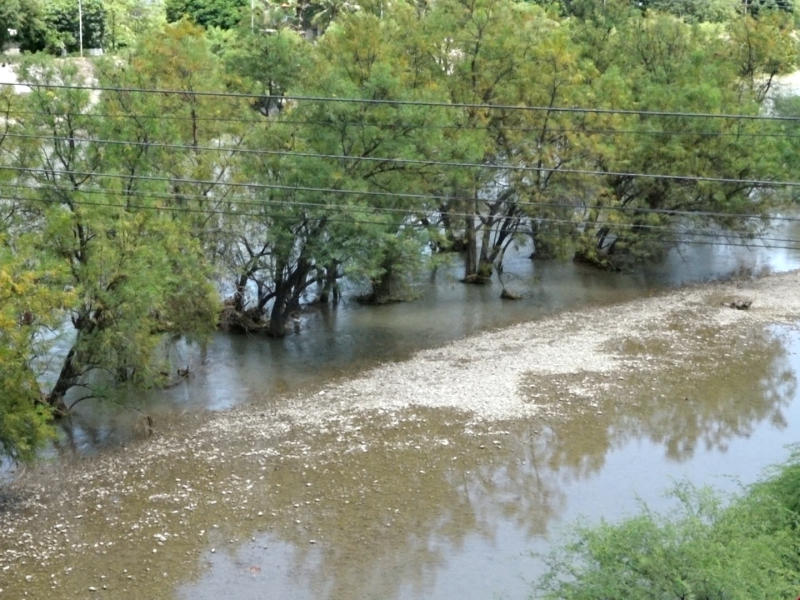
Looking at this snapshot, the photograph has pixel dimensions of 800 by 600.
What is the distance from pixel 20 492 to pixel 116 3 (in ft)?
123

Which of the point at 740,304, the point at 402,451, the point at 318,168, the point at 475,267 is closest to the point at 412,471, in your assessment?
the point at 402,451

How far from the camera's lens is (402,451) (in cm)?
1878

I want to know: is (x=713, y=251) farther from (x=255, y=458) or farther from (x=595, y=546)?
(x=595, y=546)

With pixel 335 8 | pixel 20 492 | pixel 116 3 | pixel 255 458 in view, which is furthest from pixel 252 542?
pixel 116 3

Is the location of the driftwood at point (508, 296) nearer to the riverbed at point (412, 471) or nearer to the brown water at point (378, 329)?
the brown water at point (378, 329)

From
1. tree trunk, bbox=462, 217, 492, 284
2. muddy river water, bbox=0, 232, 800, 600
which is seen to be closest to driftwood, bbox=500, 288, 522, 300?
muddy river water, bbox=0, 232, 800, 600

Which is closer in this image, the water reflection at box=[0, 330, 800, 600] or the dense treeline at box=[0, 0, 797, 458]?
the water reflection at box=[0, 330, 800, 600]

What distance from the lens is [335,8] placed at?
43781 mm

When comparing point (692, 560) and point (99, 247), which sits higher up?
point (99, 247)

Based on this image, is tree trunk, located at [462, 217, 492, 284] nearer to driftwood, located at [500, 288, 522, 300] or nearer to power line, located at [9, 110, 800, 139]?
driftwood, located at [500, 288, 522, 300]

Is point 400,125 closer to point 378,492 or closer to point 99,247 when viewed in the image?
point 99,247

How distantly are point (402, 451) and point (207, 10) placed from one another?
38062 millimetres

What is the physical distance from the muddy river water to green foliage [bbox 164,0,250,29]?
27967mm

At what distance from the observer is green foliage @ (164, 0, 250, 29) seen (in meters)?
50.8
